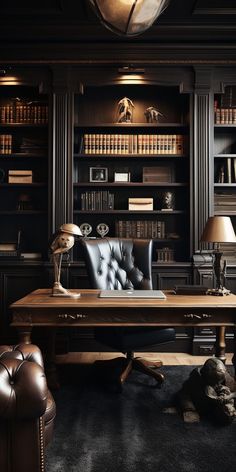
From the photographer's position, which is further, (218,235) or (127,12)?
(218,235)

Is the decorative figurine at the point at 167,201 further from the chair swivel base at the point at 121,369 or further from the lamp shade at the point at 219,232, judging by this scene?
the chair swivel base at the point at 121,369

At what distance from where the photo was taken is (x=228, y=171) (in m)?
3.77

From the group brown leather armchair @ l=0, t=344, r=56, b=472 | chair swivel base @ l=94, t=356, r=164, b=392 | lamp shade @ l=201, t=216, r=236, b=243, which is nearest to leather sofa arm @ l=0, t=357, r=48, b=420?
brown leather armchair @ l=0, t=344, r=56, b=472

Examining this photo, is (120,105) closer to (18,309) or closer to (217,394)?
(18,309)

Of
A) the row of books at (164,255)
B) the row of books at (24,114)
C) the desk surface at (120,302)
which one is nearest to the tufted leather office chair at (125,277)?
the desk surface at (120,302)

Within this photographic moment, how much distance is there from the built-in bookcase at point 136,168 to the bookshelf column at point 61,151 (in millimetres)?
134

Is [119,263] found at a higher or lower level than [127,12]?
lower

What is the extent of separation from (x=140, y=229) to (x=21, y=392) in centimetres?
267

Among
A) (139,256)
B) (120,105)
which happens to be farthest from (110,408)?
(120,105)

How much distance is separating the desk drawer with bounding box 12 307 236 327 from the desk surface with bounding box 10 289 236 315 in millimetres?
25

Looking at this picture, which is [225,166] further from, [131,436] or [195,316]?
[131,436]

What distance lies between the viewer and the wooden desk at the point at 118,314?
2.21 m

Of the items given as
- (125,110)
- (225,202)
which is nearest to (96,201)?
(125,110)

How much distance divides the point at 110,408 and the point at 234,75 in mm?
3011
